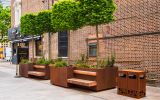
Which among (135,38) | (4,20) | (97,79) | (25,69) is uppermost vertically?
(4,20)

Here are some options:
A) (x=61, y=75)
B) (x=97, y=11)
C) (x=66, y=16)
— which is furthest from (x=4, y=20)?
(x=97, y=11)

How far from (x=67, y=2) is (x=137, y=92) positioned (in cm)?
611

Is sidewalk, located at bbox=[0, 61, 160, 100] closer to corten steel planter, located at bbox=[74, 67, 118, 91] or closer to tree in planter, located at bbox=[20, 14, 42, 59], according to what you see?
corten steel planter, located at bbox=[74, 67, 118, 91]

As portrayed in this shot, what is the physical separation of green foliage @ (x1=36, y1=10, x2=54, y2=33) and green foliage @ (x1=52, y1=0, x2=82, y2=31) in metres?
2.03

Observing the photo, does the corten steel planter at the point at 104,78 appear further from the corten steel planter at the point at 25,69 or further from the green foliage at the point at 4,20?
the green foliage at the point at 4,20

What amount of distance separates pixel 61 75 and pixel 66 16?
2838 millimetres

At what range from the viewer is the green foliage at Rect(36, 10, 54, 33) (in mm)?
16938

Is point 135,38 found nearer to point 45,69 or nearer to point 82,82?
point 82,82

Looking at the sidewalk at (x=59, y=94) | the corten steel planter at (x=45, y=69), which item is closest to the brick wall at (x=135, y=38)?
the sidewalk at (x=59, y=94)

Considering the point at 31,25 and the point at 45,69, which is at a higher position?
the point at 31,25

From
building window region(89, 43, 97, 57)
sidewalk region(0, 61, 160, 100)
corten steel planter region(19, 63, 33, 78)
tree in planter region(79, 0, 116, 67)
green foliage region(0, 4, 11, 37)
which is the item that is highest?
green foliage region(0, 4, 11, 37)

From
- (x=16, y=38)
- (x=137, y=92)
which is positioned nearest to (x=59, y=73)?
(x=137, y=92)

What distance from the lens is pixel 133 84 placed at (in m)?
10.0

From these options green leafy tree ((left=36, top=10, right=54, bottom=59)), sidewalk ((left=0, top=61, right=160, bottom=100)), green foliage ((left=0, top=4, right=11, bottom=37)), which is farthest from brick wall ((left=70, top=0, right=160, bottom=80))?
green foliage ((left=0, top=4, right=11, bottom=37))
